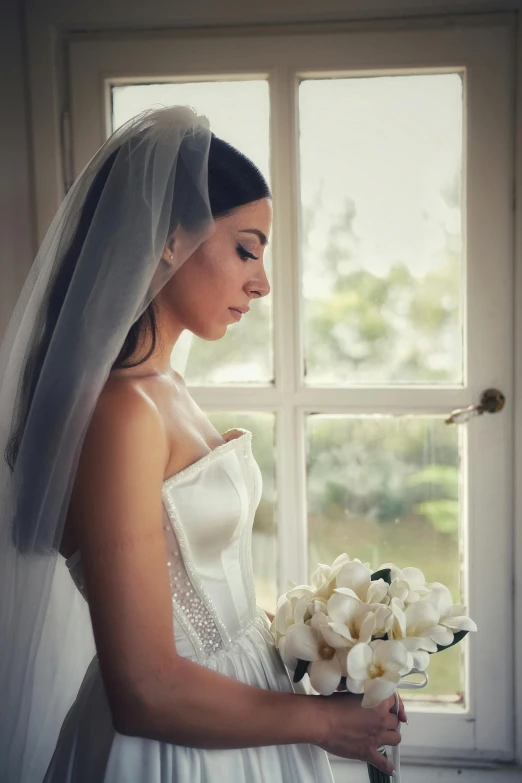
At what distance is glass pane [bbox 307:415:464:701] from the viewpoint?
1.64 meters

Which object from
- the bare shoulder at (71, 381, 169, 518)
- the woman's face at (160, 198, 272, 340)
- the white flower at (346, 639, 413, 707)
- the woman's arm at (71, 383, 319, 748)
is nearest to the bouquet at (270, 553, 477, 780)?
the white flower at (346, 639, 413, 707)

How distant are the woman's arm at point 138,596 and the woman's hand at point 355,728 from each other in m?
0.08

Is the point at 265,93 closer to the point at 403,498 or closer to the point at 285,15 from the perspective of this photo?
the point at 285,15

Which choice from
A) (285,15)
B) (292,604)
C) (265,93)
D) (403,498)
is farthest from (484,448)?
(285,15)

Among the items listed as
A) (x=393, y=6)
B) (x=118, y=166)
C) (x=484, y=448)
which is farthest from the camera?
(x=484, y=448)

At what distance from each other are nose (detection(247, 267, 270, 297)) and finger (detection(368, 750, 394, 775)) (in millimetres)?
624

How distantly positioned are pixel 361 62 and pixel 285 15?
20 centimetres

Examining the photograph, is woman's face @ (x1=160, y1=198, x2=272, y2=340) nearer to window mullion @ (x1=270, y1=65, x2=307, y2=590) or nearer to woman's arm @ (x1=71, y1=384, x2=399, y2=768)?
woman's arm @ (x1=71, y1=384, x2=399, y2=768)

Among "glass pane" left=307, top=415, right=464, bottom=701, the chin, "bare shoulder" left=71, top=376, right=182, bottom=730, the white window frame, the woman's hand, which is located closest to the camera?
"bare shoulder" left=71, top=376, right=182, bottom=730

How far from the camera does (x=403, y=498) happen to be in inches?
65.6

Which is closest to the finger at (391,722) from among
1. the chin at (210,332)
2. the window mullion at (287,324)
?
the chin at (210,332)

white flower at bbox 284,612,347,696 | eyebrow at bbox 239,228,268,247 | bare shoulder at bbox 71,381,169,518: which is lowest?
white flower at bbox 284,612,347,696

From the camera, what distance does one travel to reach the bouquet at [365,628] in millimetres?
818

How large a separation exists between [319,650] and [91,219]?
0.64m
